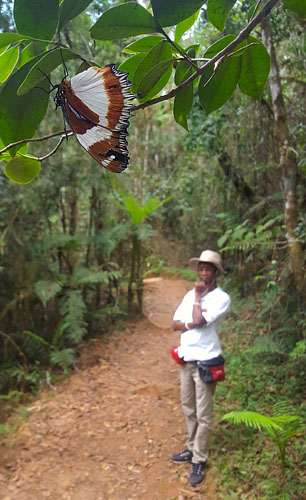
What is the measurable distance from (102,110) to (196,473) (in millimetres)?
2811

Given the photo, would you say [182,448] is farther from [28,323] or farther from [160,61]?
[160,61]

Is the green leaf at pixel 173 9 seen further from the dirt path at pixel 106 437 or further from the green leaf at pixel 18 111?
the dirt path at pixel 106 437

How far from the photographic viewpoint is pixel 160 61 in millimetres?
658

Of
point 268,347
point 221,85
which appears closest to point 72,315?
point 268,347

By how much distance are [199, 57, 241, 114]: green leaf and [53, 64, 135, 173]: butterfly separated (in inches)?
10.8

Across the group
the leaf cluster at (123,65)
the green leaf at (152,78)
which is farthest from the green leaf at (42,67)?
the green leaf at (152,78)

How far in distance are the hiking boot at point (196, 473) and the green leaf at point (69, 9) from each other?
112 inches

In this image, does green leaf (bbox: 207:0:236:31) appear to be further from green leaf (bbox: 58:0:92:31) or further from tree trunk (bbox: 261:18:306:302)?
tree trunk (bbox: 261:18:306:302)

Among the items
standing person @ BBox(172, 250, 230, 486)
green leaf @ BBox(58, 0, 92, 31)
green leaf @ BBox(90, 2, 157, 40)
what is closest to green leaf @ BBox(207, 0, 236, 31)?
green leaf @ BBox(90, 2, 157, 40)

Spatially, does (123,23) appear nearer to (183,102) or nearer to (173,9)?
(173,9)

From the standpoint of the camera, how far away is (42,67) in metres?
0.55

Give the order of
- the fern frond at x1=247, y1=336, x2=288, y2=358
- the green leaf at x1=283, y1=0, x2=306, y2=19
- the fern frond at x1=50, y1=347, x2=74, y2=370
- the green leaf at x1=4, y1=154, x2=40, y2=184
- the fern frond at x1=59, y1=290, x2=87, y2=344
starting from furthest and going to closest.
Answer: the fern frond at x1=59, y1=290, x2=87, y2=344 < the fern frond at x1=50, y1=347, x2=74, y2=370 < the fern frond at x1=247, y1=336, x2=288, y2=358 < the green leaf at x1=4, y1=154, x2=40, y2=184 < the green leaf at x1=283, y1=0, x2=306, y2=19

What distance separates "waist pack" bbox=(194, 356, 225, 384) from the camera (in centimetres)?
268

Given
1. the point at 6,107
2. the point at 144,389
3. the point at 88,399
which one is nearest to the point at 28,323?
the point at 88,399
